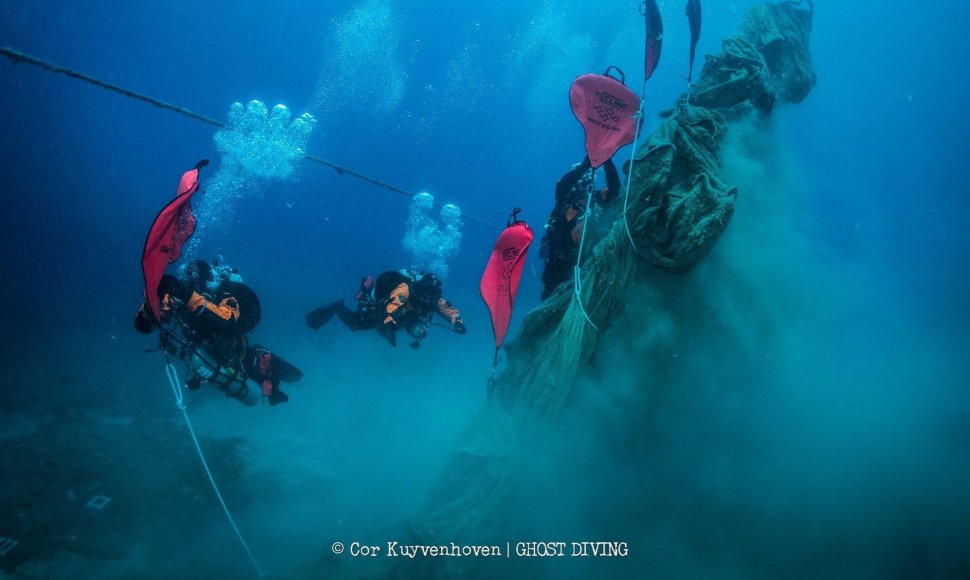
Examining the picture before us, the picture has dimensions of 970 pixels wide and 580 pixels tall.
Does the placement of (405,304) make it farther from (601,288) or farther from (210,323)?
(601,288)

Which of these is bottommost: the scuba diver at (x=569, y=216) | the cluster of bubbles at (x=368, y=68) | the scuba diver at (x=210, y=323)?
the scuba diver at (x=210, y=323)

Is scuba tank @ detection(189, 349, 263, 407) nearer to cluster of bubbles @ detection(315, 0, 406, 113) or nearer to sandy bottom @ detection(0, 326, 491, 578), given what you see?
sandy bottom @ detection(0, 326, 491, 578)

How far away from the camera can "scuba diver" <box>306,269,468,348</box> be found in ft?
17.6

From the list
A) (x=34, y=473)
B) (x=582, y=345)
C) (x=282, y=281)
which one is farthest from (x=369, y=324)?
(x=282, y=281)

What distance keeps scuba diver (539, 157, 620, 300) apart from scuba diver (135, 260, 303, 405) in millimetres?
3471

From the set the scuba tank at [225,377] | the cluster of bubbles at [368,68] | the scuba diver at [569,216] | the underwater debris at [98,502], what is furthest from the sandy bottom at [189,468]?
the cluster of bubbles at [368,68]

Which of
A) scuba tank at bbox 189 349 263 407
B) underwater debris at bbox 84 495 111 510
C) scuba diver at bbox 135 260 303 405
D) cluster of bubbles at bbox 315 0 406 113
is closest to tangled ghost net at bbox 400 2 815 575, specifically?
scuba tank at bbox 189 349 263 407

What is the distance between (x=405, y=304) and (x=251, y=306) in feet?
5.74

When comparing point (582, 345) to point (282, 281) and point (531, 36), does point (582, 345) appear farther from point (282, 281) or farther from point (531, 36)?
point (531, 36)

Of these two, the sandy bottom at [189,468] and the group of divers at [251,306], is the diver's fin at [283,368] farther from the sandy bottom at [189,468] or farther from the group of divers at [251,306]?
the sandy bottom at [189,468]

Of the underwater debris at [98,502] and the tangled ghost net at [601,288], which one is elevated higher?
the tangled ghost net at [601,288]

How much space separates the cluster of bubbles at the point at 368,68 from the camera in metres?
59.6

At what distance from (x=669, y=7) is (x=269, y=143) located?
47737mm

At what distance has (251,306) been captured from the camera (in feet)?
16.7
